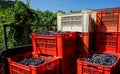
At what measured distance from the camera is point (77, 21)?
2879 millimetres

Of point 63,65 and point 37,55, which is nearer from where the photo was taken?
point 63,65

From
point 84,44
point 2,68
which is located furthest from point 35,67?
point 84,44

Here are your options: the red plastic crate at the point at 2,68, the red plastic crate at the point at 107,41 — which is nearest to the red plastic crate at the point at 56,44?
A: the red plastic crate at the point at 107,41

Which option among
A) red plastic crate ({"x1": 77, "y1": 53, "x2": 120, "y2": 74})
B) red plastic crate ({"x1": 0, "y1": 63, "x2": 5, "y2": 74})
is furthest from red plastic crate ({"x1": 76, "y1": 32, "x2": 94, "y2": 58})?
red plastic crate ({"x1": 0, "y1": 63, "x2": 5, "y2": 74})

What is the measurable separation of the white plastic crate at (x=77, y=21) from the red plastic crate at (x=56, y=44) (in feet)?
0.69

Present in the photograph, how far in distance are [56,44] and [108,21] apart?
3.64 feet

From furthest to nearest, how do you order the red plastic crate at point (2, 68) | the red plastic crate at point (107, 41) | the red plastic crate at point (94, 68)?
the red plastic crate at point (107, 41), the red plastic crate at point (2, 68), the red plastic crate at point (94, 68)

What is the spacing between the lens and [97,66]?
2.10 m

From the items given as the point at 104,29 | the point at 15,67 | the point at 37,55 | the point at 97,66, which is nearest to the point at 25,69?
the point at 15,67

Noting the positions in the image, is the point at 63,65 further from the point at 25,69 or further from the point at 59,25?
the point at 59,25

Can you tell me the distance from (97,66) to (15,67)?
4.58ft

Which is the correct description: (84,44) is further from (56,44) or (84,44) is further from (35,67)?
(35,67)

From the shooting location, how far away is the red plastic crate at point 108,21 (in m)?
2.52

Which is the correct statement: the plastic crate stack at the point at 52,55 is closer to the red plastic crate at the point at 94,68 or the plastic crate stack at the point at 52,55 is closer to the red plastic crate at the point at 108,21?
the red plastic crate at the point at 94,68
